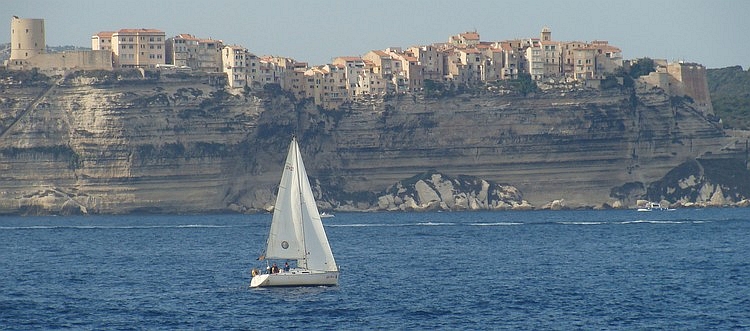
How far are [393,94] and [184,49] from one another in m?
20.6

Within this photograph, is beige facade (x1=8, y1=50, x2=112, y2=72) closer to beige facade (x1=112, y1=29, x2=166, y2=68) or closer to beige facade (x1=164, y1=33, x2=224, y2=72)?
beige facade (x1=112, y1=29, x2=166, y2=68)

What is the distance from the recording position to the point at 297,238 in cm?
5381

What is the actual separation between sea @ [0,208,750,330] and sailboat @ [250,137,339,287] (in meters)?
0.50

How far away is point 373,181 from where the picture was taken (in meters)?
146

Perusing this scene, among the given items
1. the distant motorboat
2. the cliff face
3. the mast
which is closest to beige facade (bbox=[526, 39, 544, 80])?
the cliff face

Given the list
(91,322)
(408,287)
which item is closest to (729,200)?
(408,287)

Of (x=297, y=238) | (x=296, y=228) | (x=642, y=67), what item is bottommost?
(x=297, y=238)

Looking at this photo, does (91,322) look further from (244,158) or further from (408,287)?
(244,158)

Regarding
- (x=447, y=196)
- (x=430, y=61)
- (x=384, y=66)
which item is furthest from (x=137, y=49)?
(x=447, y=196)

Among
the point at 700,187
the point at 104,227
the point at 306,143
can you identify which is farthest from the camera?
the point at 306,143

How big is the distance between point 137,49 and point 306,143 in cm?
1831

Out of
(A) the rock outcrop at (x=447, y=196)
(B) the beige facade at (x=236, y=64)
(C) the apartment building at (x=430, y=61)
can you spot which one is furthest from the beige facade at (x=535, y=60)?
(B) the beige facade at (x=236, y=64)

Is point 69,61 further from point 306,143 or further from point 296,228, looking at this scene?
point 296,228

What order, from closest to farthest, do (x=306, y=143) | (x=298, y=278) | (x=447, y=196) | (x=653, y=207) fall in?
(x=298, y=278) → (x=653, y=207) → (x=447, y=196) → (x=306, y=143)
